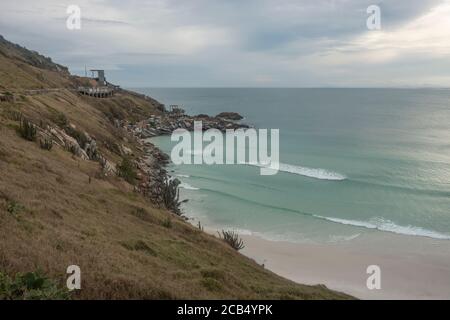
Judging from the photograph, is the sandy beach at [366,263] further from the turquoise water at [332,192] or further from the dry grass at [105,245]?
the dry grass at [105,245]

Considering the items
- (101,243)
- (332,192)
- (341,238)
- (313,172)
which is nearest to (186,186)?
(332,192)

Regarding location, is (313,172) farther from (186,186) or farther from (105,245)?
(105,245)

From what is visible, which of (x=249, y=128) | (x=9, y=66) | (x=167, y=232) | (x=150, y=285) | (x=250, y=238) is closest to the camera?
(x=150, y=285)

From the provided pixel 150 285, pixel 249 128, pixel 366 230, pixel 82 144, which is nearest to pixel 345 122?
pixel 249 128

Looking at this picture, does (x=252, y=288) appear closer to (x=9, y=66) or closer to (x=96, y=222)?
(x=96, y=222)

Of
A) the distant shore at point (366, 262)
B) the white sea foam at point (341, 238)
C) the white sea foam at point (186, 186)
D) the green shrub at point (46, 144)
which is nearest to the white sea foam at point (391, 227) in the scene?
the distant shore at point (366, 262)

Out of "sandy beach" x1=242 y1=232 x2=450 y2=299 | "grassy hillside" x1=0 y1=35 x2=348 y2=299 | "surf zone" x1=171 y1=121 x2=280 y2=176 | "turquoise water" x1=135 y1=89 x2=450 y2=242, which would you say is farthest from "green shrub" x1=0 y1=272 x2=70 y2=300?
"surf zone" x1=171 y1=121 x2=280 y2=176
